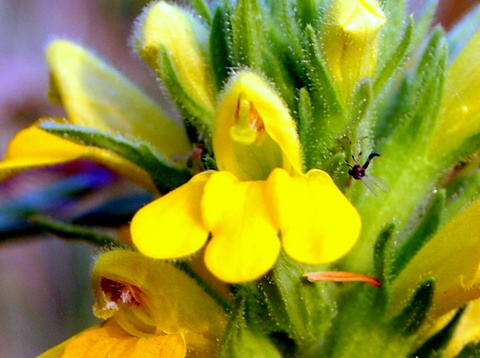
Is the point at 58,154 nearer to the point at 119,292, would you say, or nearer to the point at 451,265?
the point at 119,292

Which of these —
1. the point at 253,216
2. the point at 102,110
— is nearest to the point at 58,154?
the point at 102,110

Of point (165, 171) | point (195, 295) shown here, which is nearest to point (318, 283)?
point (195, 295)

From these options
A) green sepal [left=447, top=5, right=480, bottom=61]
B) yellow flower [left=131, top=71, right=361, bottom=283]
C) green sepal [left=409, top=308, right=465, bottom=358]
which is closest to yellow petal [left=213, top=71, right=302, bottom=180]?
yellow flower [left=131, top=71, right=361, bottom=283]

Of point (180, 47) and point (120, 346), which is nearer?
point (120, 346)

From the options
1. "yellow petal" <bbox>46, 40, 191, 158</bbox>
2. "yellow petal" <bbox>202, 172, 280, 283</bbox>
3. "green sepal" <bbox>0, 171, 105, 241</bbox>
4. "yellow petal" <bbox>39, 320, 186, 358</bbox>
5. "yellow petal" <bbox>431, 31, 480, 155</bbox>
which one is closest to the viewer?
"yellow petal" <bbox>202, 172, 280, 283</bbox>

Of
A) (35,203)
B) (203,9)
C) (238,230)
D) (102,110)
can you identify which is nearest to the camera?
(238,230)

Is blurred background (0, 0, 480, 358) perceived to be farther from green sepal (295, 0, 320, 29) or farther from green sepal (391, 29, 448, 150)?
green sepal (295, 0, 320, 29)

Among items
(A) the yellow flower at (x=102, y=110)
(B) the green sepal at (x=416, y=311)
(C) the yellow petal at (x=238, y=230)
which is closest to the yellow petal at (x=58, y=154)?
(A) the yellow flower at (x=102, y=110)

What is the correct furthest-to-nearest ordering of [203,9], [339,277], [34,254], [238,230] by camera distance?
[34,254] < [203,9] < [339,277] < [238,230]
